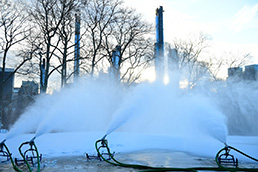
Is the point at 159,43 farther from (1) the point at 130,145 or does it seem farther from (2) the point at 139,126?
(1) the point at 130,145

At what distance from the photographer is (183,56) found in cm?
2914

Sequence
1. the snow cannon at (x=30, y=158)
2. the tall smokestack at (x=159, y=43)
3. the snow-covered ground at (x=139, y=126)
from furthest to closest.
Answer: the tall smokestack at (x=159, y=43)
the snow-covered ground at (x=139, y=126)
the snow cannon at (x=30, y=158)

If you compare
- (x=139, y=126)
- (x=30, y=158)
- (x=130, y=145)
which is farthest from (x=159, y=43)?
(x=30, y=158)

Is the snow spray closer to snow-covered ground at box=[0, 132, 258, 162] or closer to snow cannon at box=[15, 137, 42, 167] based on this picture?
snow-covered ground at box=[0, 132, 258, 162]

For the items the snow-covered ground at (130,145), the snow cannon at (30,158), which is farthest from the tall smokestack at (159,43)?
the snow cannon at (30,158)

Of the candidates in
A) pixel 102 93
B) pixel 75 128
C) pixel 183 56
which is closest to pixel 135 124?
pixel 102 93

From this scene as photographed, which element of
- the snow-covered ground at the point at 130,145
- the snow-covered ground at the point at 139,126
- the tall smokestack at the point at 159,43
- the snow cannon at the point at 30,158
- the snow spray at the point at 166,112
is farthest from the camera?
the tall smokestack at the point at 159,43

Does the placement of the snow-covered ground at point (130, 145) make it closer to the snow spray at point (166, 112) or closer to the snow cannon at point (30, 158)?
the snow cannon at point (30, 158)

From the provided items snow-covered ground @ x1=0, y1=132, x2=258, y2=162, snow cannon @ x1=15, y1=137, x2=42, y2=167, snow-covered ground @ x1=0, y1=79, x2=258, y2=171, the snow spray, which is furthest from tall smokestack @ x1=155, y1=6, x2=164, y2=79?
snow cannon @ x1=15, y1=137, x2=42, y2=167

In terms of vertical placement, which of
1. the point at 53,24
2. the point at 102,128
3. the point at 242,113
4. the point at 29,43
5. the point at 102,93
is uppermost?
the point at 53,24

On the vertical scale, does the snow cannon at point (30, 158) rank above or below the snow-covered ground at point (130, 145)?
above

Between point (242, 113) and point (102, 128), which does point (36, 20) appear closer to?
point (102, 128)

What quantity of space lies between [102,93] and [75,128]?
12.2 feet

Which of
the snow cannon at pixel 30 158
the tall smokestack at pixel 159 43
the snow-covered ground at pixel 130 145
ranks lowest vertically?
the snow-covered ground at pixel 130 145
